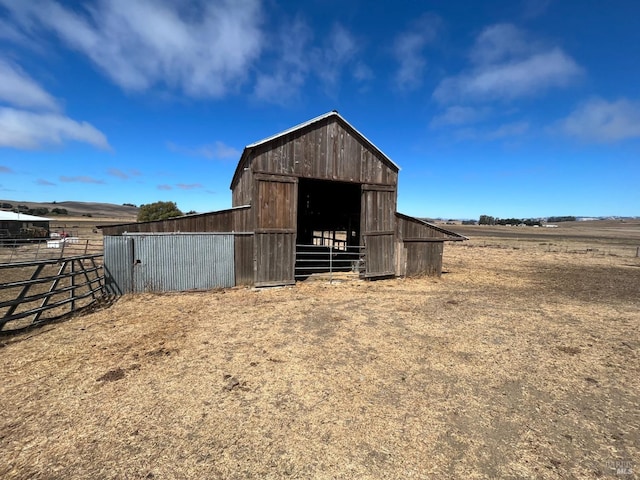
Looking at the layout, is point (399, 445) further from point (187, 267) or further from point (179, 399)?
point (187, 267)

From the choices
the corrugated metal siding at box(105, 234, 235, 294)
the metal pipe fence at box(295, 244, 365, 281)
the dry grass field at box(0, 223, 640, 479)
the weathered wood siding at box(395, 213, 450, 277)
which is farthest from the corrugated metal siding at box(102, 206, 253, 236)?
the weathered wood siding at box(395, 213, 450, 277)

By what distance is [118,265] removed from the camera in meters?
10.2

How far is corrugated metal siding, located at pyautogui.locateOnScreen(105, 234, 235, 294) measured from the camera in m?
10.2

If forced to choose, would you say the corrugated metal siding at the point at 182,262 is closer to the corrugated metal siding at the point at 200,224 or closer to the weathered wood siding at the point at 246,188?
the corrugated metal siding at the point at 200,224

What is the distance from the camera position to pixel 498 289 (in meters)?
13.0

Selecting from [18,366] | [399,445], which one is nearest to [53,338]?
[18,366]

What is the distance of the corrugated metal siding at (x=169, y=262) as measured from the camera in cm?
1024

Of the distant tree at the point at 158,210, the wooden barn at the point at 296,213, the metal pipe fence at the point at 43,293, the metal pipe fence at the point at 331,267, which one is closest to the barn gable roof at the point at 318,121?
the wooden barn at the point at 296,213

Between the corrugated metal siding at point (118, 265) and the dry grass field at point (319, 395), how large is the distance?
1776 millimetres

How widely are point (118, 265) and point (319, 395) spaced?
29.2 feet

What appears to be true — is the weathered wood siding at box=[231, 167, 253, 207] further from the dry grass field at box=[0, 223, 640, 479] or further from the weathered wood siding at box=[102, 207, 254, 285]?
the dry grass field at box=[0, 223, 640, 479]

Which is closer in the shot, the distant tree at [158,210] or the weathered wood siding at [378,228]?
the weathered wood siding at [378,228]

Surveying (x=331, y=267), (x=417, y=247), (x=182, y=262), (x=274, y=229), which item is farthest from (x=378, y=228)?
(x=182, y=262)

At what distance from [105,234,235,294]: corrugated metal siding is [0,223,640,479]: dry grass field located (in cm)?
187
